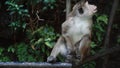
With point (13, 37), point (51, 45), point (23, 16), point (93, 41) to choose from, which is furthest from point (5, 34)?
point (93, 41)

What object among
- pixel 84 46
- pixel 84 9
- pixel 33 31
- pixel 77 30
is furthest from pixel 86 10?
pixel 33 31

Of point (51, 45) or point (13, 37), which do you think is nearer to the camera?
point (51, 45)

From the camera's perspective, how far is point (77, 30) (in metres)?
3.66

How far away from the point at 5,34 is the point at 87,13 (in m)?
2.10

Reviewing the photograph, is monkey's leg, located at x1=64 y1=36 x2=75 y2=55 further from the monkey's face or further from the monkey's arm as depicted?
the monkey's face

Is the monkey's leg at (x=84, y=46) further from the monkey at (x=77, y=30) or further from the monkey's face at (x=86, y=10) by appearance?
the monkey's face at (x=86, y=10)

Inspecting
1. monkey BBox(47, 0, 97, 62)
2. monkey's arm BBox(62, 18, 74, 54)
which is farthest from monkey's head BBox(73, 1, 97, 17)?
monkey's arm BBox(62, 18, 74, 54)

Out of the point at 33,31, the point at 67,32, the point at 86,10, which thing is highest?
the point at 86,10

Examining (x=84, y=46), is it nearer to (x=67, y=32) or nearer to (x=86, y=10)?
(x=67, y=32)

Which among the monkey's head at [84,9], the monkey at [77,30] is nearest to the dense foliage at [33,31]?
the monkey at [77,30]

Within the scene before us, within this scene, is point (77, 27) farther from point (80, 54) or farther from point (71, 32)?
point (80, 54)

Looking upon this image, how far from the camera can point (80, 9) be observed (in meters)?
Answer: 3.60

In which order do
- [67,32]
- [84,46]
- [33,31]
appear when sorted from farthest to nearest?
Answer: 1. [33,31]
2. [67,32]
3. [84,46]

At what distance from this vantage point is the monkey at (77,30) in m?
3.53
